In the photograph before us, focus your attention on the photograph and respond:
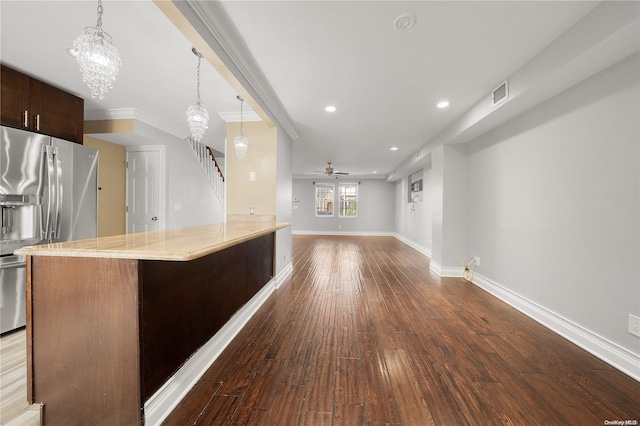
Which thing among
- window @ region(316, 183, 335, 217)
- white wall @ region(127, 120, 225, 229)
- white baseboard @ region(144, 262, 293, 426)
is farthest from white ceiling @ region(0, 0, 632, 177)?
→ window @ region(316, 183, 335, 217)

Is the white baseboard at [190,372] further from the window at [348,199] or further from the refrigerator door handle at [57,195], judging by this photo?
the window at [348,199]

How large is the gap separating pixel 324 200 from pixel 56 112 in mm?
8465

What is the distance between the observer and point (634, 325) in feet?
5.76

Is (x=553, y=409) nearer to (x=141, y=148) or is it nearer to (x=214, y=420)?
(x=214, y=420)

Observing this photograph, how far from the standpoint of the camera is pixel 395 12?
167cm

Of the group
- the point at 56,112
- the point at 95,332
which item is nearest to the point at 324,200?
the point at 56,112

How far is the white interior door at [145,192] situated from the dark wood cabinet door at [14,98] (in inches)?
69.1

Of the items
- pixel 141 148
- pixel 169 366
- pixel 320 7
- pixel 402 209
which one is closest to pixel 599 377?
pixel 169 366

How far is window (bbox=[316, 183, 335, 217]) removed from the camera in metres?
10.6

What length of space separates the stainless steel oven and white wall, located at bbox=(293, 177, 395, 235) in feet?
27.6

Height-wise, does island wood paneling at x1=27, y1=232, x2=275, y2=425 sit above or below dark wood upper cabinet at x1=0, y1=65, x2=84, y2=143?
below

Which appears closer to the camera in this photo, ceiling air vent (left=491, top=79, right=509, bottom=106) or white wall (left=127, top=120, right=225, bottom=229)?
ceiling air vent (left=491, top=79, right=509, bottom=106)

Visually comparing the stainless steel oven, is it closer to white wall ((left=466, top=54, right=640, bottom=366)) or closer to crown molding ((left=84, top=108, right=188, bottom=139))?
crown molding ((left=84, top=108, right=188, bottom=139))

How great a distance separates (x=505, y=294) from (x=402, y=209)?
5945mm
